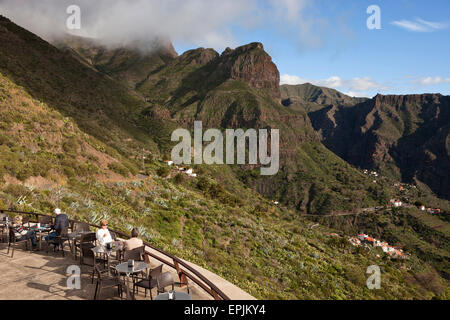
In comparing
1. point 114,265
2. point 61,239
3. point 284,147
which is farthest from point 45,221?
point 284,147

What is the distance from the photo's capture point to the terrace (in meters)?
7.16

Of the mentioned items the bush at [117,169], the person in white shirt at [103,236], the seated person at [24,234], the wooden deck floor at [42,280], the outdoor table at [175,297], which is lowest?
the wooden deck floor at [42,280]

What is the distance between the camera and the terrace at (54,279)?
23.5ft

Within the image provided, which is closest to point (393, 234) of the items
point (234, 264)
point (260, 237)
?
point (260, 237)

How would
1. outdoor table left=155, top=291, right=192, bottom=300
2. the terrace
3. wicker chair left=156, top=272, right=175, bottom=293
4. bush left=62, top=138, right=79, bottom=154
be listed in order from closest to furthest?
outdoor table left=155, top=291, right=192, bottom=300
wicker chair left=156, top=272, right=175, bottom=293
the terrace
bush left=62, top=138, right=79, bottom=154

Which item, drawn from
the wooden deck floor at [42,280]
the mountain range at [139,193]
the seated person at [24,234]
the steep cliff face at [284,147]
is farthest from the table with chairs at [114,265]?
the steep cliff face at [284,147]

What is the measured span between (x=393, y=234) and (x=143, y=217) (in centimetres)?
13095

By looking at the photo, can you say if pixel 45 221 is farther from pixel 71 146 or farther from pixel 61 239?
pixel 71 146

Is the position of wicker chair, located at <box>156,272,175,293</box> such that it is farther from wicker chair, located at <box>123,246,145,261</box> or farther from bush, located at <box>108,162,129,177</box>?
bush, located at <box>108,162,129,177</box>

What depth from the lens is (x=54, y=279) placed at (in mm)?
8078

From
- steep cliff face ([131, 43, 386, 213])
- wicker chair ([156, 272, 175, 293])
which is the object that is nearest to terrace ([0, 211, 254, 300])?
wicker chair ([156, 272, 175, 293])

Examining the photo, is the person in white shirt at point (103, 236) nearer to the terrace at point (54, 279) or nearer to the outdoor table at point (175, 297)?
the terrace at point (54, 279)
